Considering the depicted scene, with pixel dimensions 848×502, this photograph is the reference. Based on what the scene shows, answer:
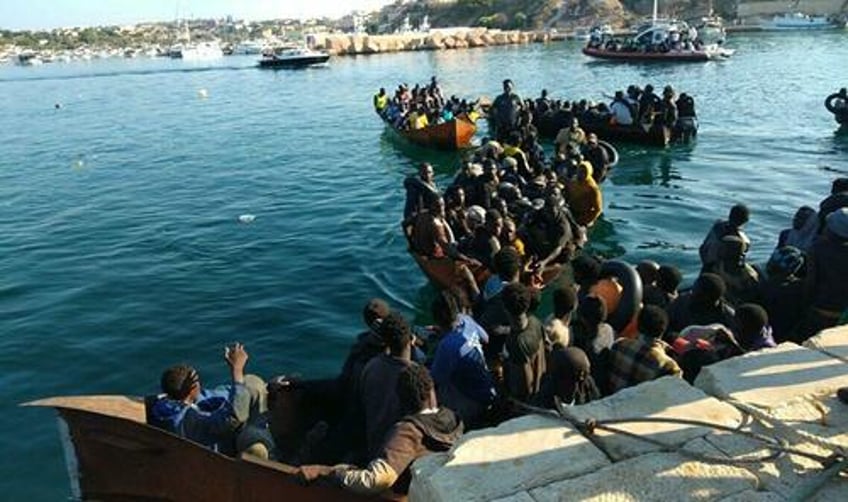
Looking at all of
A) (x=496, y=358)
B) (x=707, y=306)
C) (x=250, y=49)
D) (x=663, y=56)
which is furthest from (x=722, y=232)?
(x=250, y=49)

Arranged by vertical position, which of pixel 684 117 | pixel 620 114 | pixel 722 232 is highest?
pixel 620 114

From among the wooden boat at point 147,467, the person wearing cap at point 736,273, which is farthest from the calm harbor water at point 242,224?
the person wearing cap at point 736,273

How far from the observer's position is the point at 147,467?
586cm

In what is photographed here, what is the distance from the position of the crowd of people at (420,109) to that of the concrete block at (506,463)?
20321 millimetres

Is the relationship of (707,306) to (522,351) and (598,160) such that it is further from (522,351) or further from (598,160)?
(598,160)

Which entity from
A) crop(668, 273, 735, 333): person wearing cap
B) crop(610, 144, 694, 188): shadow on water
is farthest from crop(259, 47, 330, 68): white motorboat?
crop(668, 273, 735, 333): person wearing cap

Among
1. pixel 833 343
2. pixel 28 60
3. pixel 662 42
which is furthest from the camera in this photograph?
pixel 28 60

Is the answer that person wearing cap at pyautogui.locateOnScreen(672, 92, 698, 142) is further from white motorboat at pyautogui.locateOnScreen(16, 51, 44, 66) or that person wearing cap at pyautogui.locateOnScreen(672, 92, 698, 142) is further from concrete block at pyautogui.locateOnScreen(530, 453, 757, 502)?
→ white motorboat at pyautogui.locateOnScreen(16, 51, 44, 66)

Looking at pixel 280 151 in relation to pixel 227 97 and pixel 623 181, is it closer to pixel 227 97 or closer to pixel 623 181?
pixel 623 181

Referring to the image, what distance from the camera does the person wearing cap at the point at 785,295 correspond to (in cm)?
761

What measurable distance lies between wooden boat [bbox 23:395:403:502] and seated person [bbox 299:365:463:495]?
439 mm

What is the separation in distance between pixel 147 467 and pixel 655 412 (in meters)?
4.13

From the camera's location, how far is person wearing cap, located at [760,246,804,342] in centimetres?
761

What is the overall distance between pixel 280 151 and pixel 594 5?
101 metres
